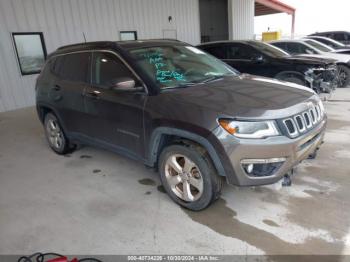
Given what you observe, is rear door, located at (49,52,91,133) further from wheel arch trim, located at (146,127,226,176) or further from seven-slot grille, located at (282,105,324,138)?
seven-slot grille, located at (282,105,324,138)

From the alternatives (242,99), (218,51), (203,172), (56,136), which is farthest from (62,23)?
(203,172)

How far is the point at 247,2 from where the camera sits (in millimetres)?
→ 16516

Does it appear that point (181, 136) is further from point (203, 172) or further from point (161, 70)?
point (161, 70)

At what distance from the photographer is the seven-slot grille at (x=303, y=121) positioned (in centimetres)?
247

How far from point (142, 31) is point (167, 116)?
955 centimetres

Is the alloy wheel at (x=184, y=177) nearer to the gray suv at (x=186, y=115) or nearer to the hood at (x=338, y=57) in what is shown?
the gray suv at (x=186, y=115)

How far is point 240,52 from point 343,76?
3.59 metres

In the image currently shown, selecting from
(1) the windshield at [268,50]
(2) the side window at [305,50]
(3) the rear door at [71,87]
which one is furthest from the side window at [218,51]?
(3) the rear door at [71,87]

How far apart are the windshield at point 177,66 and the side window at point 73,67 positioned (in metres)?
0.80

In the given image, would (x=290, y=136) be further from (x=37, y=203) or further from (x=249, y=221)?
(x=37, y=203)

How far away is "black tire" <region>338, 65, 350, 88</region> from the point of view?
27.4ft

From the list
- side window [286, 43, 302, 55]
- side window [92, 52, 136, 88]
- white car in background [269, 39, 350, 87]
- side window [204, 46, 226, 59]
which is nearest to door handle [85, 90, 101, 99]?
side window [92, 52, 136, 88]

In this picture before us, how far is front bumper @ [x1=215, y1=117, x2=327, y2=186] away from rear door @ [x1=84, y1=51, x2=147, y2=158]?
1.03 m

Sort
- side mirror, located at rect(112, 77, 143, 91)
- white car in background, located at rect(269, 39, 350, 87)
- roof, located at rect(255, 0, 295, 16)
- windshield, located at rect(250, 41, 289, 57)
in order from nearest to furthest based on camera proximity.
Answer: side mirror, located at rect(112, 77, 143, 91), windshield, located at rect(250, 41, 289, 57), white car in background, located at rect(269, 39, 350, 87), roof, located at rect(255, 0, 295, 16)
